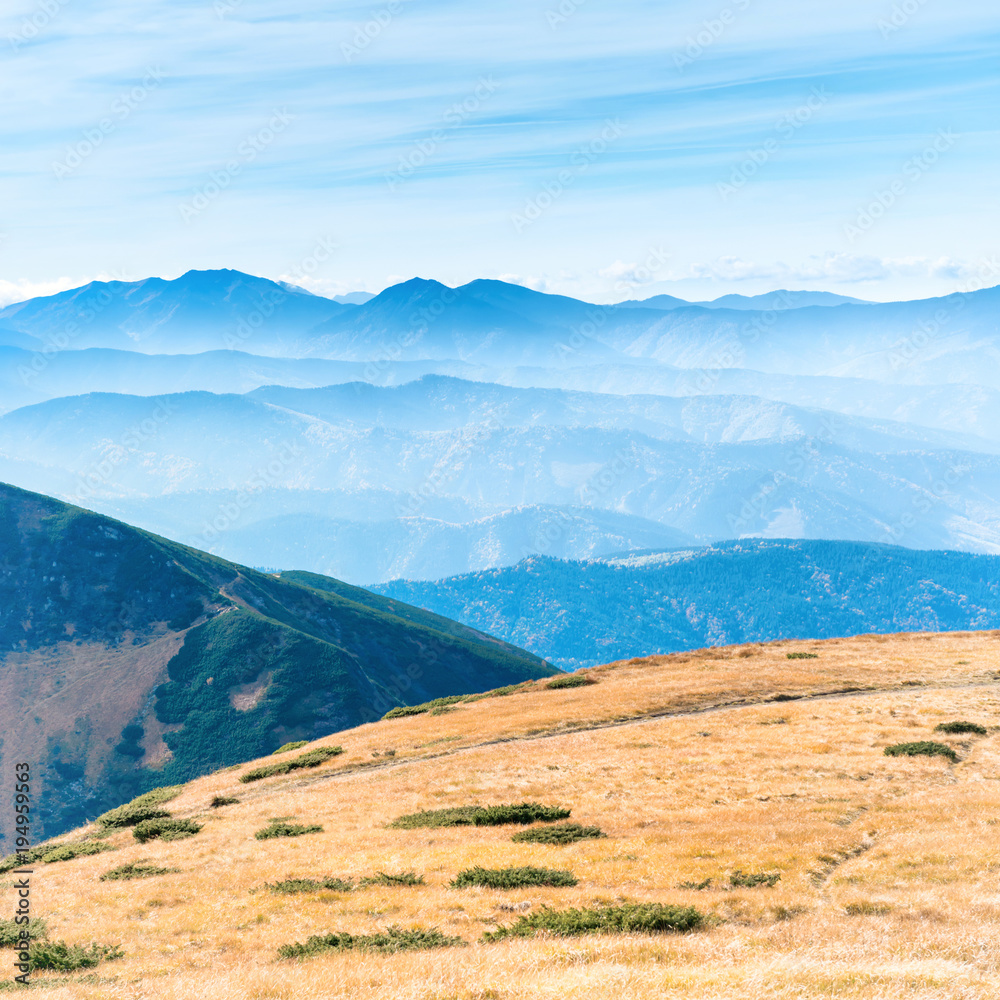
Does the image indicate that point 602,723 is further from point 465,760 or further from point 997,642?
point 997,642

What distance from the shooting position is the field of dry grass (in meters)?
15.2

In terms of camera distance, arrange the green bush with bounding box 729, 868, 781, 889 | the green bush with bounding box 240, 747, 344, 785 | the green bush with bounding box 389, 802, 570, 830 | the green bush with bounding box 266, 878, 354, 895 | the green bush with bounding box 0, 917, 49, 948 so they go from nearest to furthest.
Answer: the green bush with bounding box 729, 868, 781, 889
the green bush with bounding box 0, 917, 49, 948
the green bush with bounding box 266, 878, 354, 895
the green bush with bounding box 389, 802, 570, 830
the green bush with bounding box 240, 747, 344, 785

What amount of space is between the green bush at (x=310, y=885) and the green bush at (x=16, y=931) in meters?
6.09

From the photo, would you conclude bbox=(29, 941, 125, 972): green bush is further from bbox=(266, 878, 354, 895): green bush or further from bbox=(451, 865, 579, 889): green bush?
bbox=(451, 865, 579, 889): green bush

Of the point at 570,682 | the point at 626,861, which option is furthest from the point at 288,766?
the point at 626,861

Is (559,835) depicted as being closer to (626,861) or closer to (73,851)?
(626,861)

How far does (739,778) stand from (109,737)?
195 metres

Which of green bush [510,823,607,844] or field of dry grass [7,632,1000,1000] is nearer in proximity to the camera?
field of dry grass [7,632,1000,1000]

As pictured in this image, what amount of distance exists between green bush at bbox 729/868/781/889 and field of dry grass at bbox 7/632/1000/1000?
8.8 inches

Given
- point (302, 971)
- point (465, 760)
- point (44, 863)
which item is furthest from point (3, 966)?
point (465, 760)

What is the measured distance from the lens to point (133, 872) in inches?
1135

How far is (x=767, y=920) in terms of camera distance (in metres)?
18.7

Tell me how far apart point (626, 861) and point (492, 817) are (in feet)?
25.9


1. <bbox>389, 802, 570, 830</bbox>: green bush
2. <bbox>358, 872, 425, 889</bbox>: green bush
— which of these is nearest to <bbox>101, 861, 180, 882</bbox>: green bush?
<bbox>389, 802, 570, 830</bbox>: green bush
